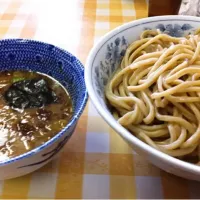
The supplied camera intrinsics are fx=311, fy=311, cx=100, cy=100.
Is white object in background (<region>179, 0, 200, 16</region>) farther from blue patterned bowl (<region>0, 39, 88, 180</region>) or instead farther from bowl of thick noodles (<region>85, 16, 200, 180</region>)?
blue patterned bowl (<region>0, 39, 88, 180</region>)

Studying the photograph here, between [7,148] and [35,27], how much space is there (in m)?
0.78

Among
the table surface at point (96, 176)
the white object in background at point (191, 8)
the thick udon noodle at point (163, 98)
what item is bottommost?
the table surface at point (96, 176)

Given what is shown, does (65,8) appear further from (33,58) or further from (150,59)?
(150,59)

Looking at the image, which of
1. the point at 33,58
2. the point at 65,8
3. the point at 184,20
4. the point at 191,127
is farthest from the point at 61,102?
the point at 65,8

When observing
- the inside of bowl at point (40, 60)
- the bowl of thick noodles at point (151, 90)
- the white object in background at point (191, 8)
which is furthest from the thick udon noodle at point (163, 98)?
the white object in background at point (191, 8)

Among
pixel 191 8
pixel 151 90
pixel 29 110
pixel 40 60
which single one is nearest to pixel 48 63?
pixel 40 60

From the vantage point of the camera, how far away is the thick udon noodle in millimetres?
686

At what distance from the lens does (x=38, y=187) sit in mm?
702

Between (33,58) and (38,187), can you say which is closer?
(38,187)

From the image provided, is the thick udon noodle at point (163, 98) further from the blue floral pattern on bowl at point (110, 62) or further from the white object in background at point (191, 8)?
the white object in background at point (191, 8)

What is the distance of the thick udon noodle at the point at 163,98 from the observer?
686 millimetres

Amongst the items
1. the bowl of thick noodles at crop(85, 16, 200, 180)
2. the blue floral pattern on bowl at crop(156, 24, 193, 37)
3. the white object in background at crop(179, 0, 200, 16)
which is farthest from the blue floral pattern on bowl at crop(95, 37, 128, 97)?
the white object in background at crop(179, 0, 200, 16)

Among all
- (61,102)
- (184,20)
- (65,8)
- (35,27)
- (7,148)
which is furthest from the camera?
(65,8)

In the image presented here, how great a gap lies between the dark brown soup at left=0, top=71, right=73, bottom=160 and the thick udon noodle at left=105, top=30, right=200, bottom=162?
0.13m
